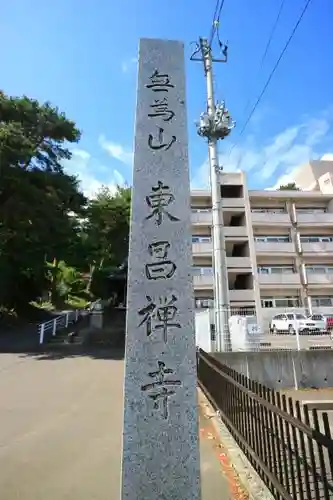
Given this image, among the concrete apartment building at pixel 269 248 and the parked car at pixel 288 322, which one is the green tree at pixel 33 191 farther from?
the parked car at pixel 288 322

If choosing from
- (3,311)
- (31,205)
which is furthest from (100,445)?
(3,311)

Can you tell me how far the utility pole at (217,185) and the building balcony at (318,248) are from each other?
18.8 meters

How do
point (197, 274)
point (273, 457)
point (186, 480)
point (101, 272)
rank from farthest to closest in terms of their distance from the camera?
point (101, 272) < point (197, 274) < point (273, 457) < point (186, 480)

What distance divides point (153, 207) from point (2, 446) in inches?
162

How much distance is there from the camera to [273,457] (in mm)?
2854

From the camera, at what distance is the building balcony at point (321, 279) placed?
1029 inches

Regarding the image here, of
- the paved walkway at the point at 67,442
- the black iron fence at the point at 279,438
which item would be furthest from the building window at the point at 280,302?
the black iron fence at the point at 279,438

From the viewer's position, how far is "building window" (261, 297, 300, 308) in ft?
85.6

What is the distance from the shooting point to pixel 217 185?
11219 millimetres

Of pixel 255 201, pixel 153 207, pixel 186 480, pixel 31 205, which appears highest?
pixel 255 201

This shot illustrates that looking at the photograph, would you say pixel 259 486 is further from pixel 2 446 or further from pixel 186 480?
pixel 2 446

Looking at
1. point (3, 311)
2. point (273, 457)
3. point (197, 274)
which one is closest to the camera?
point (273, 457)

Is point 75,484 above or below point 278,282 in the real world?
below

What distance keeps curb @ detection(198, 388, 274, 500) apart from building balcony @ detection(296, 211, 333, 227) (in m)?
26.0
